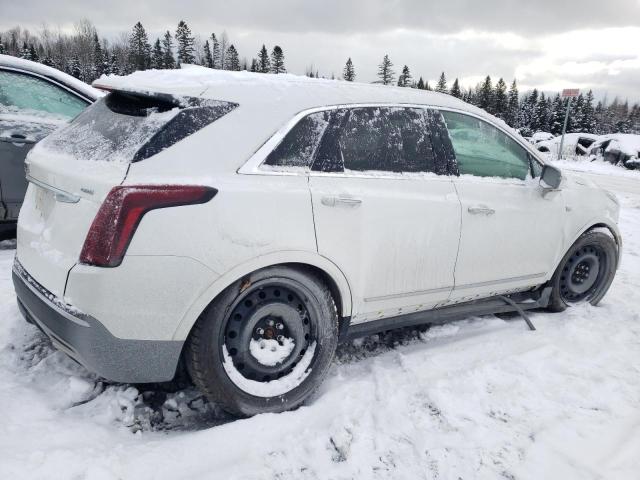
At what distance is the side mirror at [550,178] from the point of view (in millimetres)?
3533

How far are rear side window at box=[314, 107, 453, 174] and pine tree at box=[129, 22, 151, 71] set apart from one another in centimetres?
9886

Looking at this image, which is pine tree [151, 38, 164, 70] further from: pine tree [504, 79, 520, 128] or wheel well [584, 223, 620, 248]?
wheel well [584, 223, 620, 248]

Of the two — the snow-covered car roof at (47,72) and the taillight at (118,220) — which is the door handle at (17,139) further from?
the taillight at (118,220)

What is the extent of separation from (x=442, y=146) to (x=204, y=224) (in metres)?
1.73

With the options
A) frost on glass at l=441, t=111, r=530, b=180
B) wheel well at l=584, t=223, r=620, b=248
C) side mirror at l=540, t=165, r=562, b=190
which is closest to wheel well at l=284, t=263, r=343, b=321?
frost on glass at l=441, t=111, r=530, b=180

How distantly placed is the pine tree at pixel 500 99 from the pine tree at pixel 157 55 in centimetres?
6080

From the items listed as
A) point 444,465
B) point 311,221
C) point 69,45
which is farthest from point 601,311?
point 69,45

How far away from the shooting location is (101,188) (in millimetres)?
2102

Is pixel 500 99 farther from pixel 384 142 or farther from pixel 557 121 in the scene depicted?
pixel 384 142

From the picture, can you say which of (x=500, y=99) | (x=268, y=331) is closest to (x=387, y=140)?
(x=268, y=331)

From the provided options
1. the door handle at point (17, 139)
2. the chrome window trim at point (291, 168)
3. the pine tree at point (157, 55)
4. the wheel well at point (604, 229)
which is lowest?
the wheel well at point (604, 229)

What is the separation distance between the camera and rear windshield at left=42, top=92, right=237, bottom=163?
7.29ft

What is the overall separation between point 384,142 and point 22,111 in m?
3.81

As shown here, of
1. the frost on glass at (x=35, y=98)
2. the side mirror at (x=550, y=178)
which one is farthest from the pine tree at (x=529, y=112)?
the frost on glass at (x=35, y=98)
